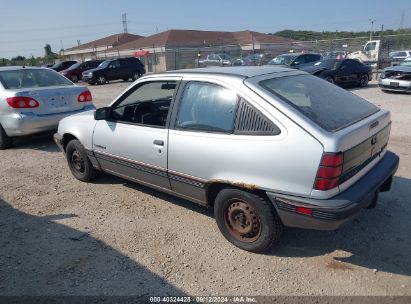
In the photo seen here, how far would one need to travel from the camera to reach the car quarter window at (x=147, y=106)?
161 inches

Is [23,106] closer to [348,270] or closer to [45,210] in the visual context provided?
[45,210]

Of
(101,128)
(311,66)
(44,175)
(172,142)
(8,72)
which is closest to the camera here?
(172,142)

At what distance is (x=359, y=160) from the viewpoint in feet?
10.2

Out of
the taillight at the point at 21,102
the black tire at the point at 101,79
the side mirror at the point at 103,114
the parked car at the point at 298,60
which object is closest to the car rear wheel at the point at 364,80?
the parked car at the point at 298,60

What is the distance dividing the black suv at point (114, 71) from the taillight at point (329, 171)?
24.1 meters

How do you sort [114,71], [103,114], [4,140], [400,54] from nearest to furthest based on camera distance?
[103,114] < [4,140] < [400,54] < [114,71]

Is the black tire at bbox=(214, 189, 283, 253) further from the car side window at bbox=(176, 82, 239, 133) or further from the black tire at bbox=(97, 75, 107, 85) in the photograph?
the black tire at bbox=(97, 75, 107, 85)

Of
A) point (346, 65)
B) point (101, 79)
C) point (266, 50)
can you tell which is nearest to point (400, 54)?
point (346, 65)

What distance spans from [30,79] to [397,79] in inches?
480

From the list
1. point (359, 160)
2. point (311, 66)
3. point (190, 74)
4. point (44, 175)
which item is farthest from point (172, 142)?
point (311, 66)

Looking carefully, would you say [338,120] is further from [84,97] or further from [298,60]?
[298,60]

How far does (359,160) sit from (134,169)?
2.45m

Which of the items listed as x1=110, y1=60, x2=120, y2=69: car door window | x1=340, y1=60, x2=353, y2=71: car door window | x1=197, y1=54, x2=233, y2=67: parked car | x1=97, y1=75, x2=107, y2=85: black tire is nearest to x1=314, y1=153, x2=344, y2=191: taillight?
x1=340, y1=60, x2=353, y2=71: car door window

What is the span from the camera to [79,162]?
17.4 feet
